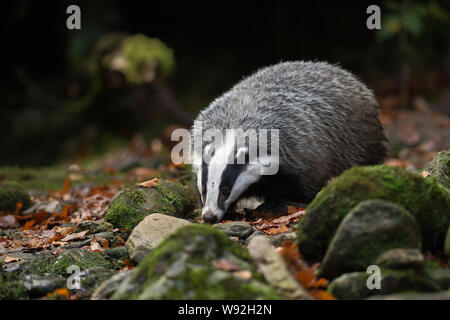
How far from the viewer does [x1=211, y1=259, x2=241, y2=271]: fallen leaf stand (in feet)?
11.0

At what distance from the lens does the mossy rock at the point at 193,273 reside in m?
3.22

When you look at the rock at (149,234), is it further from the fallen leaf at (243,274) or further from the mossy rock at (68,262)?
the fallen leaf at (243,274)

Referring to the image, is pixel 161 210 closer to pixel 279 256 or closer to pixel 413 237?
pixel 279 256

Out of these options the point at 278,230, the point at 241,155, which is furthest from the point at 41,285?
the point at 241,155

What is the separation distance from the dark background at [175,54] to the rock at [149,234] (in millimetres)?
7602

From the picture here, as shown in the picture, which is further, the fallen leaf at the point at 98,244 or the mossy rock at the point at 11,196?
the mossy rock at the point at 11,196

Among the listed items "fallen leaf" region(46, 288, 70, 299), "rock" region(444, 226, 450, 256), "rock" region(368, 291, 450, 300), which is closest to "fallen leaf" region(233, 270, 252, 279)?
"rock" region(368, 291, 450, 300)

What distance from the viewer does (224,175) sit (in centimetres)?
488

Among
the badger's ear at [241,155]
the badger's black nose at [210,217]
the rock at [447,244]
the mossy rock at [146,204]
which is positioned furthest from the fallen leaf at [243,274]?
the mossy rock at [146,204]

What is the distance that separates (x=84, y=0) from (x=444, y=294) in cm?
1142

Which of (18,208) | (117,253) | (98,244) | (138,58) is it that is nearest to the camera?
(117,253)

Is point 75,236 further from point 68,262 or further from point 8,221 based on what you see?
point 8,221

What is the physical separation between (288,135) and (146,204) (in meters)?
1.59
